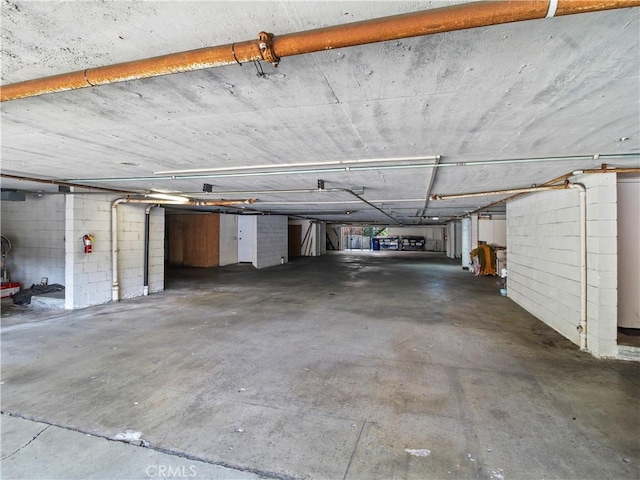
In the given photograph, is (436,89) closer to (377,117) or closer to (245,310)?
(377,117)

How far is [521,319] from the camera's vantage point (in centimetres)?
458

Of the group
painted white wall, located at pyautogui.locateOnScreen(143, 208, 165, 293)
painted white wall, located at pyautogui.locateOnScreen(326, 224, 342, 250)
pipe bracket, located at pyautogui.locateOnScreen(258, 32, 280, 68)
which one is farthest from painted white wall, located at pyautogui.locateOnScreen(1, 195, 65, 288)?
painted white wall, located at pyautogui.locateOnScreen(326, 224, 342, 250)

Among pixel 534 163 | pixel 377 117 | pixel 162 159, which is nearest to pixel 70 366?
pixel 162 159

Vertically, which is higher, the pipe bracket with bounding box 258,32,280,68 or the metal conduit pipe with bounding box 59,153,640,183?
the metal conduit pipe with bounding box 59,153,640,183

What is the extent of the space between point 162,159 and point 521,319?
529cm

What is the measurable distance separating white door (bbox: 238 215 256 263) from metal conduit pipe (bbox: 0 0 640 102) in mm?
9682

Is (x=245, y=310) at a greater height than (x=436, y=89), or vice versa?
(x=436, y=89)

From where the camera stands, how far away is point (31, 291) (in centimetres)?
555

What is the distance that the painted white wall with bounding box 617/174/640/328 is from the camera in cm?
351

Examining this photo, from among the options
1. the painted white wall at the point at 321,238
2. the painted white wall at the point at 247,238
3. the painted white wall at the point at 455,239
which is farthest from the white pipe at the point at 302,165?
the painted white wall at the point at 455,239

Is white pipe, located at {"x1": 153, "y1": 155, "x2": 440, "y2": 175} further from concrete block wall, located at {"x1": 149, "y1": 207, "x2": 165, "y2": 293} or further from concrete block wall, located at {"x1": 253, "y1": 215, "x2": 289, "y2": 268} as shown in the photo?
concrete block wall, located at {"x1": 253, "y1": 215, "x2": 289, "y2": 268}

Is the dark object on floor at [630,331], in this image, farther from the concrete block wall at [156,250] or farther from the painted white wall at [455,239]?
the painted white wall at [455,239]

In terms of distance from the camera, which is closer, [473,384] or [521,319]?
[473,384]

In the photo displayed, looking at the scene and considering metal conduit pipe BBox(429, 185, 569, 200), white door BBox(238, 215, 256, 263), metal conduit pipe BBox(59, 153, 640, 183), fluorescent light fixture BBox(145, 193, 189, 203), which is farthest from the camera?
white door BBox(238, 215, 256, 263)
